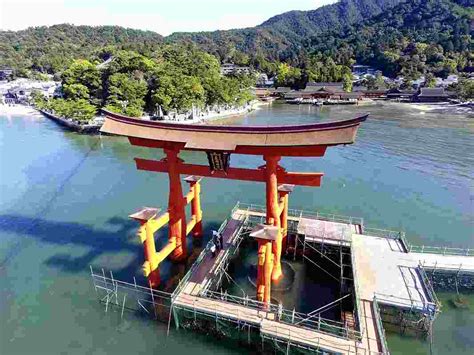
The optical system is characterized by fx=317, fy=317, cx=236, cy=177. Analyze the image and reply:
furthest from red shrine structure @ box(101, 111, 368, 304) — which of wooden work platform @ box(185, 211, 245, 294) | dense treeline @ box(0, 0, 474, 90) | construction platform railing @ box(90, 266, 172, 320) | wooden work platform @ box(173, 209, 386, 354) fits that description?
dense treeline @ box(0, 0, 474, 90)

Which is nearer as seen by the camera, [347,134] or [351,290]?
[347,134]

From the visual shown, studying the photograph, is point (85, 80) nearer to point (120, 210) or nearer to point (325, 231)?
point (120, 210)

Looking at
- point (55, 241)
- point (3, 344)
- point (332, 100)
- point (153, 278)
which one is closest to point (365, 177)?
point (153, 278)

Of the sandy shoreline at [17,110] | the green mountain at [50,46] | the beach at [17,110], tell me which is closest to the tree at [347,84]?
the green mountain at [50,46]

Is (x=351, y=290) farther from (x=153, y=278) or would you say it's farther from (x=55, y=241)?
(x=55, y=241)

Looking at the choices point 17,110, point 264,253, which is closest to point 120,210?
point 264,253

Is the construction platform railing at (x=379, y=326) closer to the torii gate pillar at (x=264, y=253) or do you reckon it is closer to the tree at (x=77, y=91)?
the torii gate pillar at (x=264, y=253)
